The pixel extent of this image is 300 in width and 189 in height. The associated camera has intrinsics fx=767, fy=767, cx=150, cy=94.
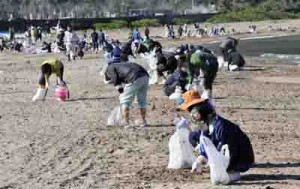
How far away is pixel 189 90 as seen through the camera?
1096cm

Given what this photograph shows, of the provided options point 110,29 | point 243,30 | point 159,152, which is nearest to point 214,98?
point 159,152

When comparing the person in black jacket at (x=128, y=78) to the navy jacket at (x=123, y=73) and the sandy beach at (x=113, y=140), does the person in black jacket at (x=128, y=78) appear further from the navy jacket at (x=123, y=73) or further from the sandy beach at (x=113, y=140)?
the sandy beach at (x=113, y=140)

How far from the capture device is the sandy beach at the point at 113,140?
9250 millimetres

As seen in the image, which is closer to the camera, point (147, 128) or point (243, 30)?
point (147, 128)

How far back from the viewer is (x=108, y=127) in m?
13.5

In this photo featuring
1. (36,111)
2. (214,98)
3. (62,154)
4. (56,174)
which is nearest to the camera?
(56,174)

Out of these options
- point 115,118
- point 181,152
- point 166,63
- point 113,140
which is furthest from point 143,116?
point 166,63

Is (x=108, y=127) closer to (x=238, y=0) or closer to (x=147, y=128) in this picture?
(x=147, y=128)

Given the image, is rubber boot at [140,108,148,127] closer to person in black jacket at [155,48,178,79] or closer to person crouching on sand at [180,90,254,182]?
person crouching on sand at [180,90,254,182]

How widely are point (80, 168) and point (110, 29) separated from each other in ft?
211

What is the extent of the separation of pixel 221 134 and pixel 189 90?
209 cm

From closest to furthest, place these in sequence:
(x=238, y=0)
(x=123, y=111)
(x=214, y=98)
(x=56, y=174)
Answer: (x=56, y=174) → (x=123, y=111) → (x=214, y=98) → (x=238, y=0)

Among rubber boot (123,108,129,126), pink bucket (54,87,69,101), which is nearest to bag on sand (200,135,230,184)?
rubber boot (123,108,129,126)

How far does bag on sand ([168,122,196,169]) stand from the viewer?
9.83m
